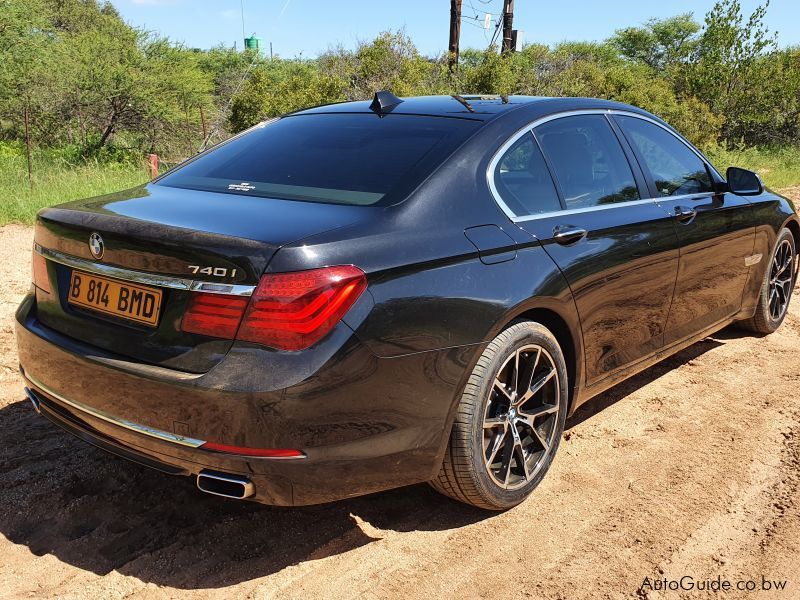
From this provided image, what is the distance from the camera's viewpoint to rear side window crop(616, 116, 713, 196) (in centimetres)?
406

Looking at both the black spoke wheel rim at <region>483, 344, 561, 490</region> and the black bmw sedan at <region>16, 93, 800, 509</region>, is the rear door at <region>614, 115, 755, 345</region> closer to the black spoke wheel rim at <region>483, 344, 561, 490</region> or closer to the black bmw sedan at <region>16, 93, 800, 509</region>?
the black bmw sedan at <region>16, 93, 800, 509</region>

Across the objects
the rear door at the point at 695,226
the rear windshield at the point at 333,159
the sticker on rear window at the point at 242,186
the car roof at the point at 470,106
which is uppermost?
the car roof at the point at 470,106

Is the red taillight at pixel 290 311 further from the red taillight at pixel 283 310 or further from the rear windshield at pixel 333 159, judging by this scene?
the rear windshield at pixel 333 159

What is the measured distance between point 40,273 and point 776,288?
4.76 m

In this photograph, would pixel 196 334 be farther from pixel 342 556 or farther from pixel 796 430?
pixel 796 430

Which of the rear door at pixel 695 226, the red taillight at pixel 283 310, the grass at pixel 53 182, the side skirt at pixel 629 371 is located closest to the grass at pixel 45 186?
the grass at pixel 53 182

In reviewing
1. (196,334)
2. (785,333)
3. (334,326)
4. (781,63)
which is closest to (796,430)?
(785,333)

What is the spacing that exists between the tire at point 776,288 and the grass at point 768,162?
10.1m

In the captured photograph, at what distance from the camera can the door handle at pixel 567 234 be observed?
3.21 meters

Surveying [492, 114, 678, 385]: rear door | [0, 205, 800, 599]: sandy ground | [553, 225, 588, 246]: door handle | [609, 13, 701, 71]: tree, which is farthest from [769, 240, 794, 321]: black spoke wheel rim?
[609, 13, 701, 71]: tree

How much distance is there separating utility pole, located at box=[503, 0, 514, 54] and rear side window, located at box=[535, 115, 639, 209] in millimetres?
19372

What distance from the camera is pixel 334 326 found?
2375 mm

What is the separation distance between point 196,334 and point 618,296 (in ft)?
6.48

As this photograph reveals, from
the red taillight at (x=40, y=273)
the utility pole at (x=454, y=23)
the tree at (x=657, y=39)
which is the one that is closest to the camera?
the red taillight at (x=40, y=273)
